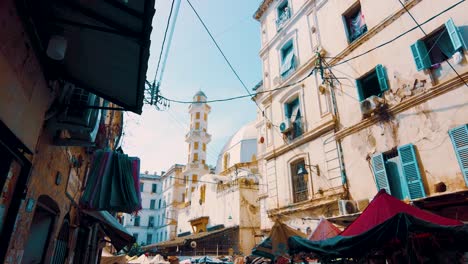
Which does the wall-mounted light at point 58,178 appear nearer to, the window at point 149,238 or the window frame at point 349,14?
the window frame at point 349,14

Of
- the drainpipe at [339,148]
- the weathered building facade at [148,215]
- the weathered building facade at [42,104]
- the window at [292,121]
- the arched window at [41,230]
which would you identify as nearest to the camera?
the weathered building facade at [42,104]

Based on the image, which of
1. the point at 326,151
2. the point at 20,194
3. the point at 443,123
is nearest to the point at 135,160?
the point at 20,194

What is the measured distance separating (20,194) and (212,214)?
2551cm

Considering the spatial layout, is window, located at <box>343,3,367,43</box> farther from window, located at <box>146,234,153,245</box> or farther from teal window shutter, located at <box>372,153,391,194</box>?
window, located at <box>146,234,153,245</box>

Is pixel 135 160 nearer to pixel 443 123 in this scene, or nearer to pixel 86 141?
pixel 86 141

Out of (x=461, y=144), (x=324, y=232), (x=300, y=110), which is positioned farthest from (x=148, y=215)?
(x=461, y=144)

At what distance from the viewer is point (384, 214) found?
602 centimetres

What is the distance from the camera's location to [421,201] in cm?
780

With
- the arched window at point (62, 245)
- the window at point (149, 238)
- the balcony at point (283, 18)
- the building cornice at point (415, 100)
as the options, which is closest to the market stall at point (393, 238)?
the building cornice at point (415, 100)

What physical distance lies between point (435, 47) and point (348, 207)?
5.94 metres

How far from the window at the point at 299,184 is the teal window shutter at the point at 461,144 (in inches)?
234

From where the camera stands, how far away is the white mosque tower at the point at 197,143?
138ft

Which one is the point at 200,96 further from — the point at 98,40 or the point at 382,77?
the point at 98,40

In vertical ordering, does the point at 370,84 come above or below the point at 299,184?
above
